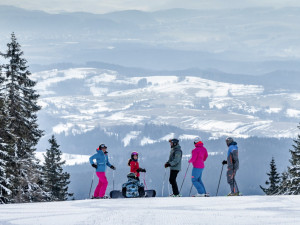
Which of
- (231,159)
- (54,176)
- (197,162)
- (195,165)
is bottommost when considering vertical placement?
(54,176)

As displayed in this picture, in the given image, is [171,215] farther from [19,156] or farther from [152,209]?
[19,156]

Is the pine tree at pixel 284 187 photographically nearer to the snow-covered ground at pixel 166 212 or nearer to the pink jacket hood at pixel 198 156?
the pink jacket hood at pixel 198 156

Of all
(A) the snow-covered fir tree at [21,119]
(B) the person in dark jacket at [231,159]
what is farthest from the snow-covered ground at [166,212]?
(A) the snow-covered fir tree at [21,119]

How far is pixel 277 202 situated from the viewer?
13438 mm

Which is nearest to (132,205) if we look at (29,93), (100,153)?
(100,153)

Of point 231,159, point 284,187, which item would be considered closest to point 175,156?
point 231,159

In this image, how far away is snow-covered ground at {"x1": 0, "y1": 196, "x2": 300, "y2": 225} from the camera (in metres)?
10.3

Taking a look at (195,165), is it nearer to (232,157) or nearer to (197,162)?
(197,162)

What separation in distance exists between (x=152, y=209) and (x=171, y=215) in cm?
115

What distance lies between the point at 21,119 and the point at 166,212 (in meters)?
19.8

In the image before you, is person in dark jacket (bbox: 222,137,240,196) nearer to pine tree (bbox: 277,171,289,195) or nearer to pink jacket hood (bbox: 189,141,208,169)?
pink jacket hood (bbox: 189,141,208,169)

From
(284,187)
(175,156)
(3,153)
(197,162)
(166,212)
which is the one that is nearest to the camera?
(166,212)

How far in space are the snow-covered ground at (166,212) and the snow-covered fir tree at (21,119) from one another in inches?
613

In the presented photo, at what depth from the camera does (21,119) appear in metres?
29.5
